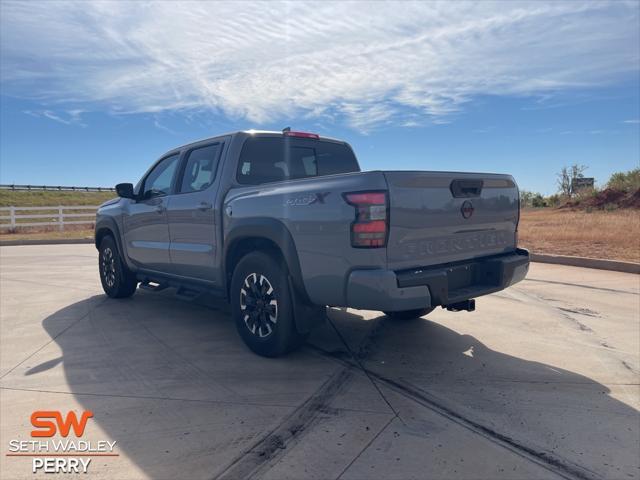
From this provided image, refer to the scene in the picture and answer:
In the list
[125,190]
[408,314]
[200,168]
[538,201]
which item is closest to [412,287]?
[408,314]

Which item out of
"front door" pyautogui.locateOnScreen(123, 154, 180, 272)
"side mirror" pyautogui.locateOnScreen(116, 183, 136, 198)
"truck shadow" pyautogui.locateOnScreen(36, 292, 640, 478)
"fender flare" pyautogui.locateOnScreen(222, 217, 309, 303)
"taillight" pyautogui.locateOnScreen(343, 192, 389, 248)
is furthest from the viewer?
"side mirror" pyautogui.locateOnScreen(116, 183, 136, 198)

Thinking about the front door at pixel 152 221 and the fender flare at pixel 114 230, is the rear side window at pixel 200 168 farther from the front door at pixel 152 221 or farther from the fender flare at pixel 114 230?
the fender flare at pixel 114 230

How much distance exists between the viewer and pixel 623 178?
39.5 metres

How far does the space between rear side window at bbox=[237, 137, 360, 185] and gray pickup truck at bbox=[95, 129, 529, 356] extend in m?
0.01

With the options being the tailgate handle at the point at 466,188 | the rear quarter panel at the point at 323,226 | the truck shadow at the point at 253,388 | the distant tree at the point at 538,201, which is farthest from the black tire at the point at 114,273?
the distant tree at the point at 538,201

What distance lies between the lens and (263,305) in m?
4.24

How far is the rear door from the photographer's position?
16.0ft

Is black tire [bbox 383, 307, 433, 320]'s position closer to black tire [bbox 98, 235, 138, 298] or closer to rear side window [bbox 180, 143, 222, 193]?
rear side window [bbox 180, 143, 222, 193]

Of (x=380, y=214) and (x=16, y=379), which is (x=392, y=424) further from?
(x=16, y=379)

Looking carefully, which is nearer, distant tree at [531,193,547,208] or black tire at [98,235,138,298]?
black tire at [98,235,138,298]

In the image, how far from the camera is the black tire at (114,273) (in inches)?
265

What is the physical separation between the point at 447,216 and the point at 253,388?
1.99m

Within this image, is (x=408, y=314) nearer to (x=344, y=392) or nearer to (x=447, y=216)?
(x=447, y=216)

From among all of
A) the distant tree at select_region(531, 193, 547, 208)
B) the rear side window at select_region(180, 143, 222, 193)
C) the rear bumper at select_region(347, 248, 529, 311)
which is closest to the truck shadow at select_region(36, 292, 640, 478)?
the rear bumper at select_region(347, 248, 529, 311)
